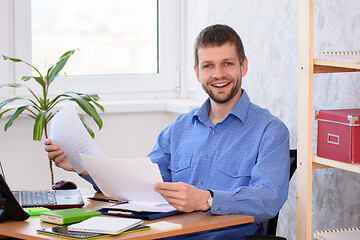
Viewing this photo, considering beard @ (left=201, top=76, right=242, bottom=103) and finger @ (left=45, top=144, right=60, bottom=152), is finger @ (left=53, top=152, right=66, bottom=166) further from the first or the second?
beard @ (left=201, top=76, right=242, bottom=103)

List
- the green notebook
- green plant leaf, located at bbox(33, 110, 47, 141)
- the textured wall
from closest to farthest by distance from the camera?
the green notebook, the textured wall, green plant leaf, located at bbox(33, 110, 47, 141)

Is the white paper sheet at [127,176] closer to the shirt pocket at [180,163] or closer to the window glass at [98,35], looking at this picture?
the shirt pocket at [180,163]

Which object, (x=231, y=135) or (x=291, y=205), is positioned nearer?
(x=231, y=135)

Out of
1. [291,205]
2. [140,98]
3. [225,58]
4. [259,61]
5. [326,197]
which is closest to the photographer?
[225,58]

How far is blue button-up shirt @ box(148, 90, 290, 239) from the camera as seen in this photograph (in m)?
2.02

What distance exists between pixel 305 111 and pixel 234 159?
12.1 inches

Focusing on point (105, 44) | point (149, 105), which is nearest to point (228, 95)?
point (149, 105)

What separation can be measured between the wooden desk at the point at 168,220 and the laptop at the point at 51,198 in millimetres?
148

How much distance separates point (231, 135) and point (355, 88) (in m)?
0.50

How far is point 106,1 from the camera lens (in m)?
3.79

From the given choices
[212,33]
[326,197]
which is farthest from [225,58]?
[326,197]

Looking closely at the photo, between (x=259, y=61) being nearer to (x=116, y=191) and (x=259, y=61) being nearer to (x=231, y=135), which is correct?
(x=231, y=135)

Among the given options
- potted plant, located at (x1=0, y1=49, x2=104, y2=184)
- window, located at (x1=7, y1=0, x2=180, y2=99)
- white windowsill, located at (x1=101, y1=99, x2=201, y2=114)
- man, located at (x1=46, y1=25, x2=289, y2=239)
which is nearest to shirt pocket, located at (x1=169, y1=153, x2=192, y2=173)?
man, located at (x1=46, y1=25, x2=289, y2=239)

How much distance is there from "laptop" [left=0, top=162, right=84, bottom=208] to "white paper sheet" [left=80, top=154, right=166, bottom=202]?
0.13 meters
